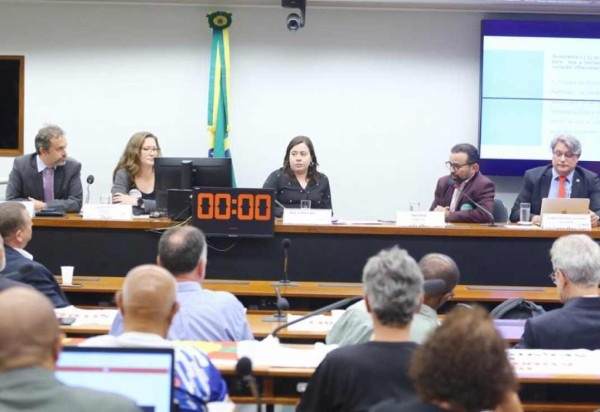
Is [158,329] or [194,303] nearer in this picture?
[158,329]

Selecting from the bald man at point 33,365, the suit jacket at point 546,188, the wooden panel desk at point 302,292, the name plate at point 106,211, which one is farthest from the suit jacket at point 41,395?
the suit jacket at point 546,188

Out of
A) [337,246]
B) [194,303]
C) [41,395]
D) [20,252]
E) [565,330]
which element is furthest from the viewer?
[337,246]

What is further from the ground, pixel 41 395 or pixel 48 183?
pixel 48 183

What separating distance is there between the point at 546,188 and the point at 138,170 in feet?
10.2

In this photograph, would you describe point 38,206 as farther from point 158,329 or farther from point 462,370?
point 462,370

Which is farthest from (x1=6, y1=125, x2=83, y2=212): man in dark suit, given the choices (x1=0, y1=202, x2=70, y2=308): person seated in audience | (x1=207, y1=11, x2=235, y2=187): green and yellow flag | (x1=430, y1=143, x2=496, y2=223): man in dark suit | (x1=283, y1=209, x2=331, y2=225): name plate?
(x1=430, y1=143, x2=496, y2=223): man in dark suit

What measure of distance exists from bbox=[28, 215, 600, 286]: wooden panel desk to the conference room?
7.56 feet

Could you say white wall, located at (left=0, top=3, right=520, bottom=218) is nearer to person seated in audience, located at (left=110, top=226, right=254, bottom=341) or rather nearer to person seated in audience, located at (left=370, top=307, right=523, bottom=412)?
person seated in audience, located at (left=110, top=226, right=254, bottom=341)

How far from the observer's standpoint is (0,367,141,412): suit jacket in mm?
1628

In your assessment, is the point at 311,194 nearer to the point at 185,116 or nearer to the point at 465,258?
the point at 465,258

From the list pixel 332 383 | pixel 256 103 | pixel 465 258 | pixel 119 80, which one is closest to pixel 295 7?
pixel 256 103

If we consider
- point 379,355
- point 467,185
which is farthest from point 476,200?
point 379,355

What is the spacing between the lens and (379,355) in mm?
2279

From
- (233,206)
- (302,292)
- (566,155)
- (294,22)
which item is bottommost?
(302,292)
